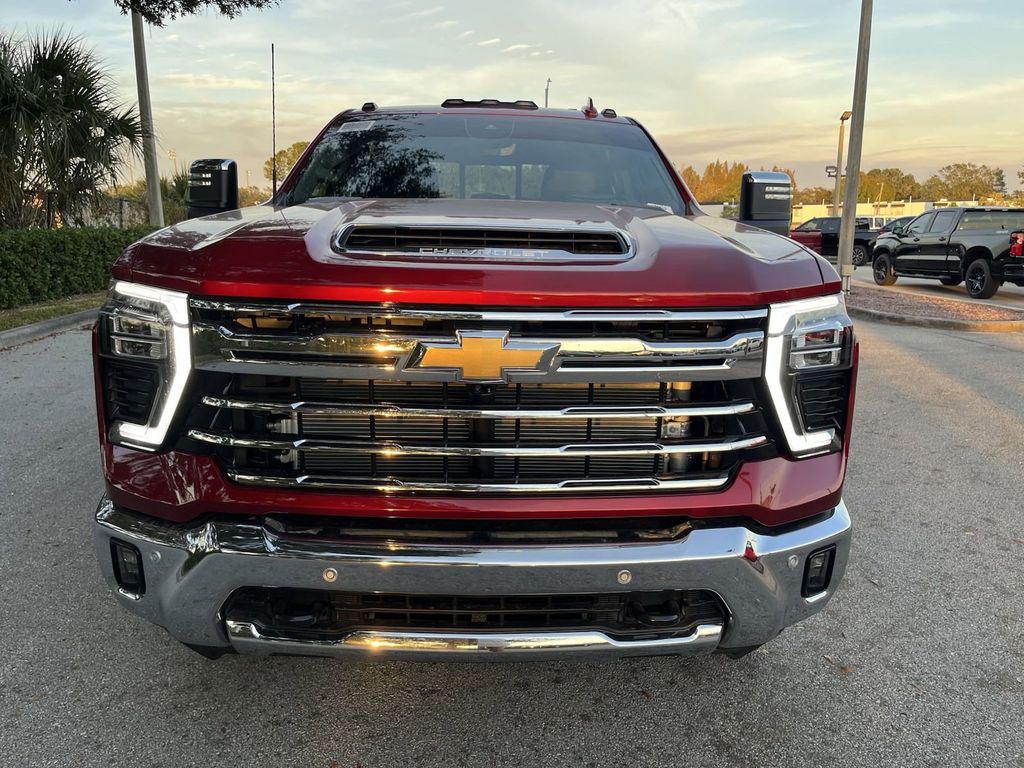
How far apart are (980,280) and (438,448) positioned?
1609cm

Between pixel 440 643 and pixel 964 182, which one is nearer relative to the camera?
pixel 440 643

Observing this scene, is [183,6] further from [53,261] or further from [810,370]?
[810,370]

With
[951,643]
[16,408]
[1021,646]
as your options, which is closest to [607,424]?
[951,643]

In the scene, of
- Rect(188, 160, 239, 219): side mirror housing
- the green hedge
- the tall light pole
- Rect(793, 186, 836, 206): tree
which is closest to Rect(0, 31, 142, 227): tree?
the green hedge

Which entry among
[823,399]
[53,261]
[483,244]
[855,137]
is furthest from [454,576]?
[855,137]

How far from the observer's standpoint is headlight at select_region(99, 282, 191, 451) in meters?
1.96

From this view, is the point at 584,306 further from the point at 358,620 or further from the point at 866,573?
the point at 866,573

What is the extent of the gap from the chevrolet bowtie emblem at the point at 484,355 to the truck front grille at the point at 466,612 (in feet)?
1.84

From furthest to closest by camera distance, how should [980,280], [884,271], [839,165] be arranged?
1. [839,165]
2. [884,271]
3. [980,280]

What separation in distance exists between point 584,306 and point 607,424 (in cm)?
33

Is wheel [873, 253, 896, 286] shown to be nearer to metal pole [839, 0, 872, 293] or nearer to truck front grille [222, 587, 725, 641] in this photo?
metal pole [839, 0, 872, 293]

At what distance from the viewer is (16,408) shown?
18.8ft

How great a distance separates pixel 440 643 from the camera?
1.95 m

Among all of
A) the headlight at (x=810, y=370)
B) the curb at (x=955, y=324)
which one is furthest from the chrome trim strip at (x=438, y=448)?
the curb at (x=955, y=324)
